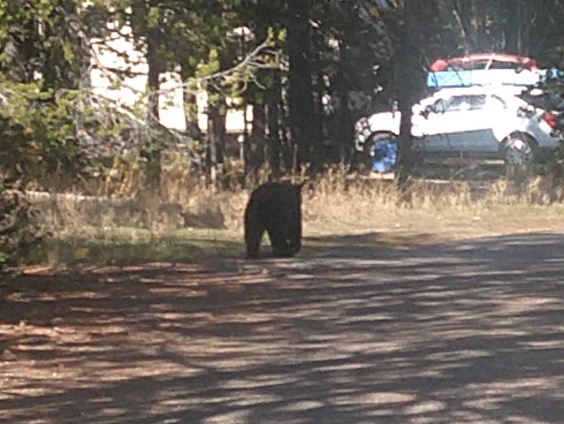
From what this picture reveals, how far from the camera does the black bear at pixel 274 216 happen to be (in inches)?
575

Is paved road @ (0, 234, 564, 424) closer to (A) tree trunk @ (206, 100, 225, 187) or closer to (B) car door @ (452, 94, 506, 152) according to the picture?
(A) tree trunk @ (206, 100, 225, 187)

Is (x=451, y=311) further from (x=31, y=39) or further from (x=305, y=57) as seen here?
(x=305, y=57)

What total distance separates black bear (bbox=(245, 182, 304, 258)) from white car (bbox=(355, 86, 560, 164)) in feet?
41.6

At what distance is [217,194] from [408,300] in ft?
29.5

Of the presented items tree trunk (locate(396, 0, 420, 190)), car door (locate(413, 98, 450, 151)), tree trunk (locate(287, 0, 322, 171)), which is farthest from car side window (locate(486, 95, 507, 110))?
tree trunk (locate(287, 0, 322, 171))

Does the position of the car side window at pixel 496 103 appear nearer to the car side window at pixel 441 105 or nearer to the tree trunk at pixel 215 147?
the car side window at pixel 441 105

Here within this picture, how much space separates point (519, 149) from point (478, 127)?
1769 mm

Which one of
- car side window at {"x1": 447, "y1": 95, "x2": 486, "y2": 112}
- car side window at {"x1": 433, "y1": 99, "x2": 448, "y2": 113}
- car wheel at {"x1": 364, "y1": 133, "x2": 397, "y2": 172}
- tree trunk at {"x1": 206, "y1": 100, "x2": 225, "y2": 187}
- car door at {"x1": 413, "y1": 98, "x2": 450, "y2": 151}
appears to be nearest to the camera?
tree trunk at {"x1": 206, "y1": 100, "x2": 225, "y2": 187}

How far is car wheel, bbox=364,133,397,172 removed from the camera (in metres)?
26.2

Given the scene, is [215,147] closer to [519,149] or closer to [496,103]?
[519,149]

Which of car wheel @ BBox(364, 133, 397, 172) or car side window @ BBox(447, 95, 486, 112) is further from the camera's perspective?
car side window @ BBox(447, 95, 486, 112)

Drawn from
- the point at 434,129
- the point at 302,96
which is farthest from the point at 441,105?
the point at 302,96

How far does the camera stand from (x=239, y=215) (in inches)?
750

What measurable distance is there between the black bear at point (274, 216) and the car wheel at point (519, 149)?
13899mm
